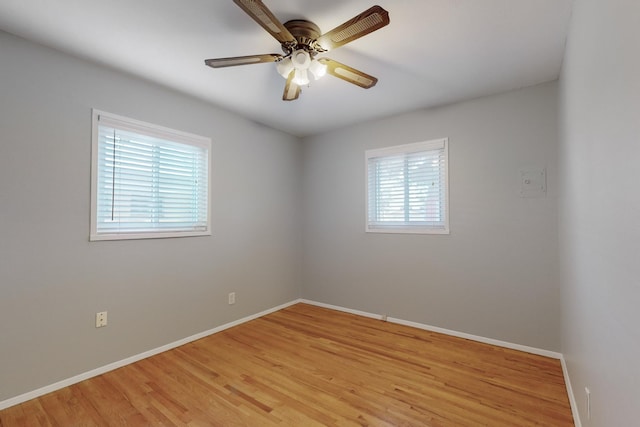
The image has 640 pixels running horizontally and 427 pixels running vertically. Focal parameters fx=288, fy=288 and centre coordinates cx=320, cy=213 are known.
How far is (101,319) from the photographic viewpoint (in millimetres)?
2299

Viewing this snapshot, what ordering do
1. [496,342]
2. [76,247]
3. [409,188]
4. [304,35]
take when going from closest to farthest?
[304,35]
[76,247]
[496,342]
[409,188]

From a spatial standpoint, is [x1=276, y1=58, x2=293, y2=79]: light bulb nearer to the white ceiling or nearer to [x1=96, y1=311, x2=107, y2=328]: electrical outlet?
the white ceiling

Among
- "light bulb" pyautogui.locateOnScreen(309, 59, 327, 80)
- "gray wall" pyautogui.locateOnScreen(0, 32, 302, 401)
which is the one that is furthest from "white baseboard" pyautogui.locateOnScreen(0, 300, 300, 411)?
"light bulb" pyautogui.locateOnScreen(309, 59, 327, 80)

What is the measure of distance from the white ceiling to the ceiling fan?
0.11 metres

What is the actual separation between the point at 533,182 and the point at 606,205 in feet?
5.78

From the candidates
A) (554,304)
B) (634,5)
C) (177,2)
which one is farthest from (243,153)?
(554,304)

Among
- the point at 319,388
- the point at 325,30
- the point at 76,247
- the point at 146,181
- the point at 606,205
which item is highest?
the point at 325,30

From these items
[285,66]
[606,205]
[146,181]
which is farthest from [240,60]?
[606,205]

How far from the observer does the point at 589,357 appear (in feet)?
4.56

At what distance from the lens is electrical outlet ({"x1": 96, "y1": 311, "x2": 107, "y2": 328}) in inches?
89.8

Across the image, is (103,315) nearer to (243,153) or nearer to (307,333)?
(307,333)

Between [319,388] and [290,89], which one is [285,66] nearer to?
[290,89]

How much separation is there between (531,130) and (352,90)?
66.0 inches

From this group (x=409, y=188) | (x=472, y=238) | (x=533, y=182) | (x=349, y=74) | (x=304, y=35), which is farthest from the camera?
(x=409, y=188)
